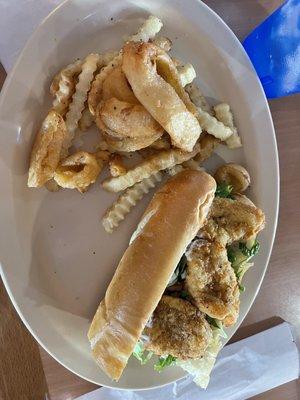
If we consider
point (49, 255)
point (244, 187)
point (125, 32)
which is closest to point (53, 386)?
point (49, 255)

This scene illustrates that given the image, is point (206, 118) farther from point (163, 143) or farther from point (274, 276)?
point (274, 276)

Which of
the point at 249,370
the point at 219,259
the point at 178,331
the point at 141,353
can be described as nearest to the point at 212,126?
the point at 219,259

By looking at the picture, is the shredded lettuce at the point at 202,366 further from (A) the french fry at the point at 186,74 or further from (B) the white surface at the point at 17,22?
(B) the white surface at the point at 17,22

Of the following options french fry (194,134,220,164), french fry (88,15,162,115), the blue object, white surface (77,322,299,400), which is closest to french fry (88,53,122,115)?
french fry (88,15,162,115)

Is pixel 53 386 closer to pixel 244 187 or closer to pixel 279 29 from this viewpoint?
pixel 244 187

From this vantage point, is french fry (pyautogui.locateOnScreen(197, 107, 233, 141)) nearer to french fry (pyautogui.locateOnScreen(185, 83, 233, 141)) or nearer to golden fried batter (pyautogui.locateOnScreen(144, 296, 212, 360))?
french fry (pyautogui.locateOnScreen(185, 83, 233, 141))
